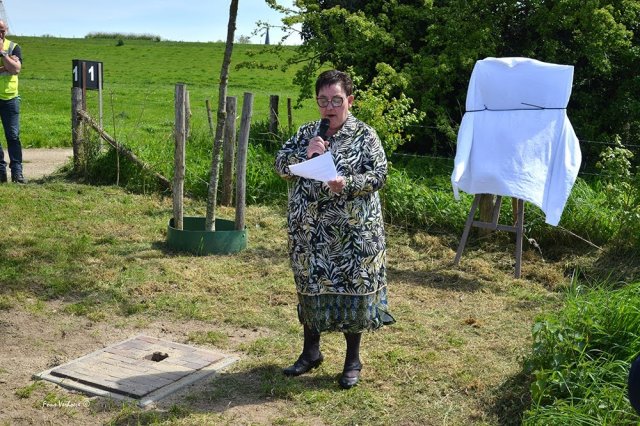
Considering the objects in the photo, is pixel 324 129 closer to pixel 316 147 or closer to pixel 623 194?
pixel 316 147

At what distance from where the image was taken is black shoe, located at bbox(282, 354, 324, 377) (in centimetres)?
527

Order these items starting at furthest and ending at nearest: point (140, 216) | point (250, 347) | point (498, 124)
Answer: point (140, 216), point (498, 124), point (250, 347)

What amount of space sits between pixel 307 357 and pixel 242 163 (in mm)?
3663

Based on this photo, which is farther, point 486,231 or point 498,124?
point 486,231

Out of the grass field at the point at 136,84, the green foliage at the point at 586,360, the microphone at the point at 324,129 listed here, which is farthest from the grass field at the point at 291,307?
the grass field at the point at 136,84

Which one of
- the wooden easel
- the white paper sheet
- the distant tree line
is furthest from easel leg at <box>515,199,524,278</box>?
the white paper sheet

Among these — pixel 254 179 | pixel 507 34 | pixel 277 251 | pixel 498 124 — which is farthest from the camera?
pixel 507 34

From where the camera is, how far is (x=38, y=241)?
8.21 m

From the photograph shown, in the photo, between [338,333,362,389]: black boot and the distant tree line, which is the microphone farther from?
the distant tree line

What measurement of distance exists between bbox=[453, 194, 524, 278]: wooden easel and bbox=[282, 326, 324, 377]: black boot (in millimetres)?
3060

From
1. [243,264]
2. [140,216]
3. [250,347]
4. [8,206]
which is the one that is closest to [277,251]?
[243,264]

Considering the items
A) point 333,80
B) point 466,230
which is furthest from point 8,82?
point 333,80

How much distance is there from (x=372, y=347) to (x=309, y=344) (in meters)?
0.68

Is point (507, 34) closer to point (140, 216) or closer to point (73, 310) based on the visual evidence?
point (140, 216)
